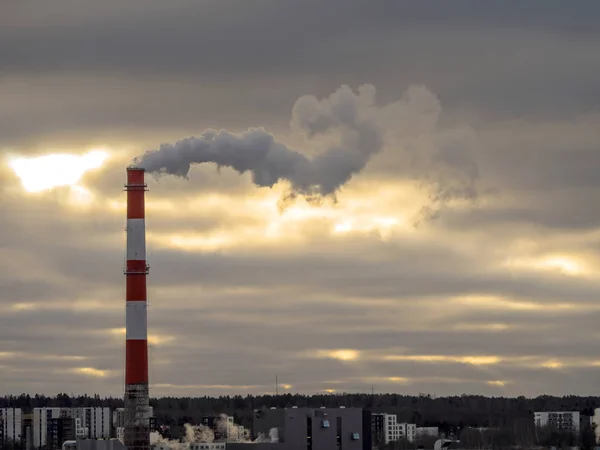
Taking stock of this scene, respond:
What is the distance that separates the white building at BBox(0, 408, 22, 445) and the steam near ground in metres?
48.0

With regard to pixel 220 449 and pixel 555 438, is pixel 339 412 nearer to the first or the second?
pixel 220 449

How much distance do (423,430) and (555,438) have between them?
23.9 metres

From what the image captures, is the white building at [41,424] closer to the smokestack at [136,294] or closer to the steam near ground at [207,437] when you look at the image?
the steam near ground at [207,437]

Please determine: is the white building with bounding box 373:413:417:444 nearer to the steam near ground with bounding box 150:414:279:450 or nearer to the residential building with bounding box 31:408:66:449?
the steam near ground with bounding box 150:414:279:450

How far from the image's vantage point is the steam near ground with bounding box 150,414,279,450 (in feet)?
330

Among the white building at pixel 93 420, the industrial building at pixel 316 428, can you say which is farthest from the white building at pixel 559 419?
the industrial building at pixel 316 428

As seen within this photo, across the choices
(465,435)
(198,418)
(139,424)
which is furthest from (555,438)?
(139,424)

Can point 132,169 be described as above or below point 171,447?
above

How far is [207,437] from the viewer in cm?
11431

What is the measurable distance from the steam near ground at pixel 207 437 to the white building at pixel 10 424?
4801cm

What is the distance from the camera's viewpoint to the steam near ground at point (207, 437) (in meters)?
100

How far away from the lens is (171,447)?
103 m

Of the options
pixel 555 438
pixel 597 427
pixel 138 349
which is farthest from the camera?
pixel 597 427

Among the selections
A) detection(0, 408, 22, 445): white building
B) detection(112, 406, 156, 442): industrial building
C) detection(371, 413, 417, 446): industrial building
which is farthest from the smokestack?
detection(0, 408, 22, 445): white building
